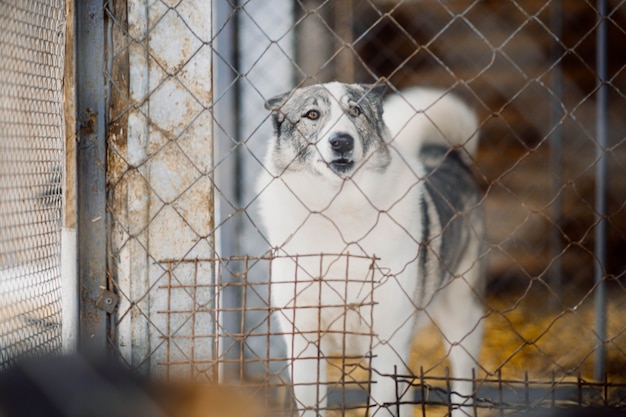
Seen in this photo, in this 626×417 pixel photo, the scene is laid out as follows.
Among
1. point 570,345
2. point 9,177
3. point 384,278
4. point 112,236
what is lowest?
point 570,345

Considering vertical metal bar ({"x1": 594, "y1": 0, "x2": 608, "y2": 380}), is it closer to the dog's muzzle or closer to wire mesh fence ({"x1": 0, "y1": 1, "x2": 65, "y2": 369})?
the dog's muzzle

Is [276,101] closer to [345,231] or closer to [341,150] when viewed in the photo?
[341,150]

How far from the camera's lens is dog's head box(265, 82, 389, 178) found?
2.05m

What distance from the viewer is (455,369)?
2838 millimetres

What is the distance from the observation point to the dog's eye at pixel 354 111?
83.5 inches

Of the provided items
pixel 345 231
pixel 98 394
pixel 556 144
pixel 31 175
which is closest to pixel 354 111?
pixel 345 231

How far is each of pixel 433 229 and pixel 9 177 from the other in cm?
141

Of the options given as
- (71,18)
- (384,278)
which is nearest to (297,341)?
(384,278)

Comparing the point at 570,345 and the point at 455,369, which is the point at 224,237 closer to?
the point at 455,369

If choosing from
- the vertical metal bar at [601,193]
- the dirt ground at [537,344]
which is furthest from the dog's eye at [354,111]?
the vertical metal bar at [601,193]

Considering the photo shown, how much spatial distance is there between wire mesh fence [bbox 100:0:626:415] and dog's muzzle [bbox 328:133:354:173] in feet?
0.37

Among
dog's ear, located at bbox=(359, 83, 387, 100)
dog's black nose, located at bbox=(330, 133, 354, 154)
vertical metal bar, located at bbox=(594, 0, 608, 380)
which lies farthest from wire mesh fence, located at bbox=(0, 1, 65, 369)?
vertical metal bar, located at bbox=(594, 0, 608, 380)

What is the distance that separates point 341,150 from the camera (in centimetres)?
204

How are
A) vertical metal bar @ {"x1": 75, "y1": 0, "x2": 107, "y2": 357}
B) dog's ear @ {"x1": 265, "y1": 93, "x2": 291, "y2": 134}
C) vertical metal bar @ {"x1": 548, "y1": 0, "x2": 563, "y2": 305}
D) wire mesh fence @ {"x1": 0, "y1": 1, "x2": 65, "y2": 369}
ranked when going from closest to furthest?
wire mesh fence @ {"x1": 0, "y1": 1, "x2": 65, "y2": 369}, vertical metal bar @ {"x1": 75, "y1": 0, "x2": 107, "y2": 357}, dog's ear @ {"x1": 265, "y1": 93, "x2": 291, "y2": 134}, vertical metal bar @ {"x1": 548, "y1": 0, "x2": 563, "y2": 305}
